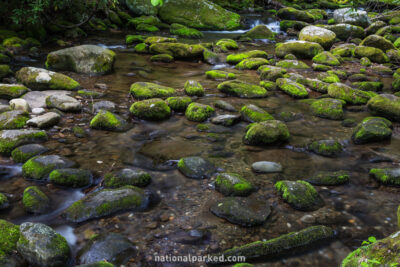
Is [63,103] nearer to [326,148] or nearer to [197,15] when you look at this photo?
[326,148]

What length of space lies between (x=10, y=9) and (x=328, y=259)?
512 inches

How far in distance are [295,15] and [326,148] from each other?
1869 centimetres

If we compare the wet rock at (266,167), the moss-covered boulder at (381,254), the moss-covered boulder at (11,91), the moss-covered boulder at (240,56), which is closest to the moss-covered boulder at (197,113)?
the wet rock at (266,167)

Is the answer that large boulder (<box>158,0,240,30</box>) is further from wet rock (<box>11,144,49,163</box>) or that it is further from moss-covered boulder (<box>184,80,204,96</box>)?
wet rock (<box>11,144,49,163</box>)

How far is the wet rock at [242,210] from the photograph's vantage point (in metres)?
3.50

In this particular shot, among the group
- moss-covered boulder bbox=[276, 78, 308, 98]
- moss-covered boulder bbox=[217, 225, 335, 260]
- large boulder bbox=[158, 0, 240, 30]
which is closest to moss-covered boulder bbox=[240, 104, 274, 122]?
moss-covered boulder bbox=[276, 78, 308, 98]

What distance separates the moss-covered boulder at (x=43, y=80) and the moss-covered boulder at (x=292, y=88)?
5.24m

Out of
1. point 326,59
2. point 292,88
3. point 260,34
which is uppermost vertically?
point 260,34

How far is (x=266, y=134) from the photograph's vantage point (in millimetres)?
5344

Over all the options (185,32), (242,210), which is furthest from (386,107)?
(185,32)

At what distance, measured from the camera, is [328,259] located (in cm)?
307

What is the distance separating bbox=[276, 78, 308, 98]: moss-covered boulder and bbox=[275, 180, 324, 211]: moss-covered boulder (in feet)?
14.4

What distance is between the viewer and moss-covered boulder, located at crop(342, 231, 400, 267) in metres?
1.88

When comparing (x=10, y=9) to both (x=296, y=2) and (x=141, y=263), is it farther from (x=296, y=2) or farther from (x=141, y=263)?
(x=296, y=2)
